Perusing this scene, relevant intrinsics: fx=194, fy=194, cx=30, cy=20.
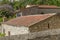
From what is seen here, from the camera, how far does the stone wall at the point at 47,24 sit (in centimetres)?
1502

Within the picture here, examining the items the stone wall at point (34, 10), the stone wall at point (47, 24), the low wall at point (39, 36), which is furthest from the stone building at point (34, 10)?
the low wall at point (39, 36)

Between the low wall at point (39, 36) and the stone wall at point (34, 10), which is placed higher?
the low wall at point (39, 36)

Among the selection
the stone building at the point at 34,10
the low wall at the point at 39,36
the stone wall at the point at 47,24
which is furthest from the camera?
the stone building at the point at 34,10

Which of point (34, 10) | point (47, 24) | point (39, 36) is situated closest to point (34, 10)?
point (34, 10)

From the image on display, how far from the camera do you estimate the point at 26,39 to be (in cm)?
542

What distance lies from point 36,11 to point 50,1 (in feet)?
53.9

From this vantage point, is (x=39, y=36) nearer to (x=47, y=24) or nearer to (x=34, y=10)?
(x=47, y=24)

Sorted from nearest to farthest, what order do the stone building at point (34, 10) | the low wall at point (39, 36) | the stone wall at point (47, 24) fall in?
the low wall at point (39, 36) < the stone wall at point (47, 24) < the stone building at point (34, 10)

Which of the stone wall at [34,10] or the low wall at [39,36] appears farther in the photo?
the stone wall at [34,10]

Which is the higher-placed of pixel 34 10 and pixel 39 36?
pixel 39 36

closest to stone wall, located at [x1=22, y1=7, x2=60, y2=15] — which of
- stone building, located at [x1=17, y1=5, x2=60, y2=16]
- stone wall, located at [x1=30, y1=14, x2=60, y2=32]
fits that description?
stone building, located at [x1=17, y1=5, x2=60, y2=16]

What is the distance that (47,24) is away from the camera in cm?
1564

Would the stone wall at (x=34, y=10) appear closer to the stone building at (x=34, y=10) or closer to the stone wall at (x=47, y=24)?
the stone building at (x=34, y=10)

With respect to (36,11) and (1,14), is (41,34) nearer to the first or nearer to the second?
(36,11)
